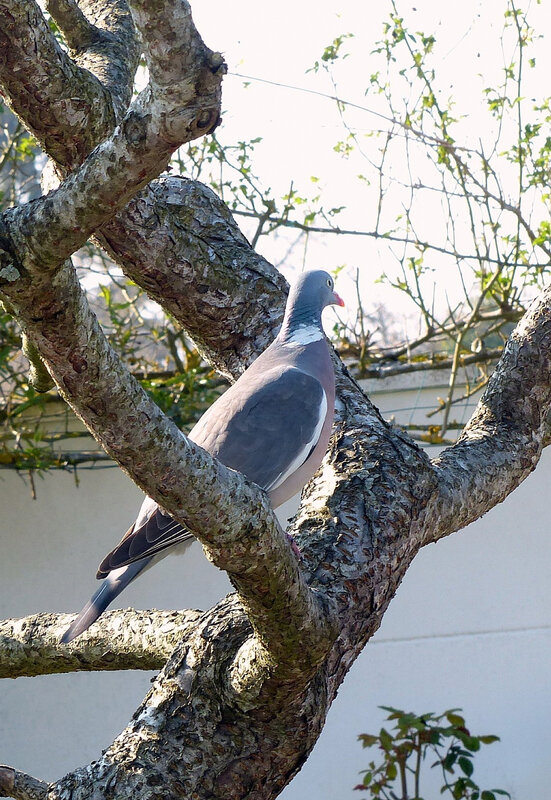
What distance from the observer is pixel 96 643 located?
188 cm

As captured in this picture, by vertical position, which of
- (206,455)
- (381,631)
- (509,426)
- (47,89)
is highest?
(381,631)

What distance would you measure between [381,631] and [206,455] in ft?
11.1

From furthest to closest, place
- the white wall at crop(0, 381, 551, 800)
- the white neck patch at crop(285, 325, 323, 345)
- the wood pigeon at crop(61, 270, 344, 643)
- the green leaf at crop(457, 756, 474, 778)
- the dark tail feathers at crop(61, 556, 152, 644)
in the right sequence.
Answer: the white wall at crop(0, 381, 551, 800), the green leaf at crop(457, 756, 474, 778), the white neck patch at crop(285, 325, 323, 345), the wood pigeon at crop(61, 270, 344, 643), the dark tail feathers at crop(61, 556, 152, 644)

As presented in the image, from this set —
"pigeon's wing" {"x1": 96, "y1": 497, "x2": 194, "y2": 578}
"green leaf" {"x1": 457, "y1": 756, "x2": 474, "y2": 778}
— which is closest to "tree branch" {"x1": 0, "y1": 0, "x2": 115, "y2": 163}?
"pigeon's wing" {"x1": 96, "y1": 497, "x2": 194, "y2": 578}

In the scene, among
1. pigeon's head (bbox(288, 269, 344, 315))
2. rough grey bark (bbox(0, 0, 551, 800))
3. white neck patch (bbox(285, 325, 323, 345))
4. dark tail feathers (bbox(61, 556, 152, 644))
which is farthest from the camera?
pigeon's head (bbox(288, 269, 344, 315))

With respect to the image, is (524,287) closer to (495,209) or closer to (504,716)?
(495,209)

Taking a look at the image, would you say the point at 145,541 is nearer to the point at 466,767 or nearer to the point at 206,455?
the point at 206,455

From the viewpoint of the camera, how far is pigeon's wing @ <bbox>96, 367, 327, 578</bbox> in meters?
1.90

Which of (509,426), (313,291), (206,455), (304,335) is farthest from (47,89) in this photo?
(509,426)

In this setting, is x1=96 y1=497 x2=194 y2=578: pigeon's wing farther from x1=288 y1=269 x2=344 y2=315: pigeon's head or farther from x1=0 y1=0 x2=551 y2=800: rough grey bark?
x1=288 y1=269 x2=344 y2=315: pigeon's head

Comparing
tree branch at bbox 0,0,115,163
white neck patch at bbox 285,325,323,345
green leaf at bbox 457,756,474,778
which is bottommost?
tree branch at bbox 0,0,115,163

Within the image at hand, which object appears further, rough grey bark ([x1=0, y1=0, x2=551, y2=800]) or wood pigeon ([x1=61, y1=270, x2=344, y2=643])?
wood pigeon ([x1=61, y1=270, x2=344, y2=643])

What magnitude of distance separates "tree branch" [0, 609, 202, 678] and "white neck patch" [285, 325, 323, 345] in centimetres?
61

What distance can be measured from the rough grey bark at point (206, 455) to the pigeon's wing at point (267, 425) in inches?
3.1
